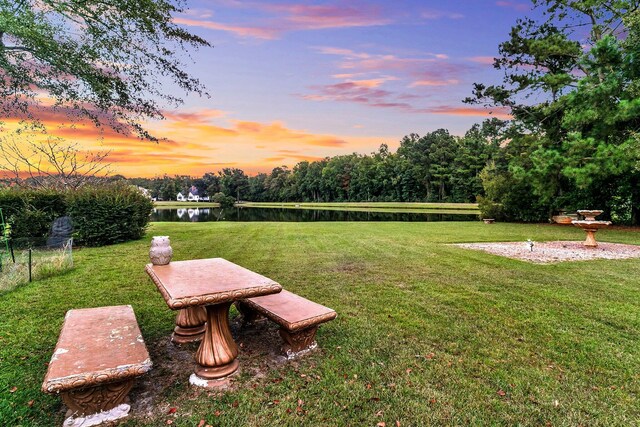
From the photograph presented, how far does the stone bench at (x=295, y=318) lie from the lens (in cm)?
294

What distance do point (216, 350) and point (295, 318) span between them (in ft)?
2.37

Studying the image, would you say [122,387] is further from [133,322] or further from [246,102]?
[246,102]

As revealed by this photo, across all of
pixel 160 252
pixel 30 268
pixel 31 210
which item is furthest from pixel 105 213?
pixel 160 252

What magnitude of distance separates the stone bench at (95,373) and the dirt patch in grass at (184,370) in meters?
0.18

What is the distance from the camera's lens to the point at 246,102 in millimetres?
16906

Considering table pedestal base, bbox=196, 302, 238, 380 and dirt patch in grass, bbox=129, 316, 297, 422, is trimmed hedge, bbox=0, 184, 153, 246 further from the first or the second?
table pedestal base, bbox=196, 302, 238, 380

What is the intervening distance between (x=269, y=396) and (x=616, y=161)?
53.0 ft

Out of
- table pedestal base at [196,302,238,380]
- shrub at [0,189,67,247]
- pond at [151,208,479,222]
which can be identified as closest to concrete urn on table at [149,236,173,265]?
table pedestal base at [196,302,238,380]

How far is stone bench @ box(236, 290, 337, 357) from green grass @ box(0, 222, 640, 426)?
19cm

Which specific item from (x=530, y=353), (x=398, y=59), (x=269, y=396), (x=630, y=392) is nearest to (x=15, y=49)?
(x=269, y=396)

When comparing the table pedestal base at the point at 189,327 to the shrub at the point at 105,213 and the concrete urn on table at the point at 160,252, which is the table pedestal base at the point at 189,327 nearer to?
the concrete urn on table at the point at 160,252

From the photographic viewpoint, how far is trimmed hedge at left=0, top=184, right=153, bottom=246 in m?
8.98

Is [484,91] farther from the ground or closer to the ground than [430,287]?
farther from the ground

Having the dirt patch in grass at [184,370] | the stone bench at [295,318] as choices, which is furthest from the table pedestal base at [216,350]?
the stone bench at [295,318]
